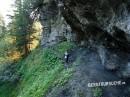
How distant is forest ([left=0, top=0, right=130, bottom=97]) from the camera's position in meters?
18.4

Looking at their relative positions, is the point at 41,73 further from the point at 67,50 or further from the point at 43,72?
the point at 67,50

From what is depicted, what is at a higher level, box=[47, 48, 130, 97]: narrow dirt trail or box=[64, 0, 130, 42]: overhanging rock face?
box=[64, 0, 130, 42]: overhanging rock face

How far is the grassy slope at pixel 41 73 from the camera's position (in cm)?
2331

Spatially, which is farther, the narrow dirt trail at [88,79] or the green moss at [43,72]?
the green moss at [43,72]

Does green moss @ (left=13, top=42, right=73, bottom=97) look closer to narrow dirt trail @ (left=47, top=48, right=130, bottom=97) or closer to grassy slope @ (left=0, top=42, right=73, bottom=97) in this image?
grassy slope @ (left=0, top=42, right=73, bottom=97)

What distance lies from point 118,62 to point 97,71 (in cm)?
182

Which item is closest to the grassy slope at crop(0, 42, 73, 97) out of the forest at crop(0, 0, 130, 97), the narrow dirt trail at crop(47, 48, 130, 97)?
the forest at crop(0, 0, 130, 97)

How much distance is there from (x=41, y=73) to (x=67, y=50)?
292cm

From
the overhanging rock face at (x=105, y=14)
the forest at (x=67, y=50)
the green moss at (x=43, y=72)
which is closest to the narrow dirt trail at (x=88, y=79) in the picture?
the forest at (x=67, y=50)

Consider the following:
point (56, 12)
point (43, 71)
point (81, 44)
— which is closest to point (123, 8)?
point (81, 44)

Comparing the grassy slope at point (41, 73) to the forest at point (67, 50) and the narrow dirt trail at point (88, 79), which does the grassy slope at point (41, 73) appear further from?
the narrow dirt trail at point (88, 79)

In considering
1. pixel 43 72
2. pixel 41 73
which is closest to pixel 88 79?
pixel 43 72

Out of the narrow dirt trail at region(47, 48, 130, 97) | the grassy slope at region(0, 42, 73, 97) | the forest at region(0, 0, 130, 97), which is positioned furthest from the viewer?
the grassy slope at region(0, 42, 73, 97)

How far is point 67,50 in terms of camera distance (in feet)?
87.1
